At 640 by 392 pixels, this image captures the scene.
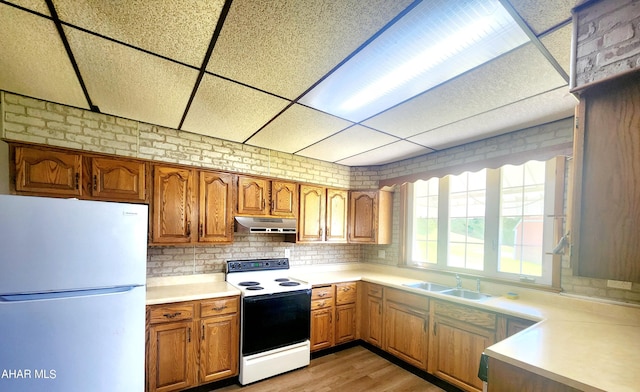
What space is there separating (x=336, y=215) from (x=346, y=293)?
1036mm

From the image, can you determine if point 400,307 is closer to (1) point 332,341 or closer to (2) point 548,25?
(1) point 332,341

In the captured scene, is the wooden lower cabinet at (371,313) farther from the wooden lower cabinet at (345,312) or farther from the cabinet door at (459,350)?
the cabinet door at (459,350)

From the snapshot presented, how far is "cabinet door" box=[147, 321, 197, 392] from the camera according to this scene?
221 cm

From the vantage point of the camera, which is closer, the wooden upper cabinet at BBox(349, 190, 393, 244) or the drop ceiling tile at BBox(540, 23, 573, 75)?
the drop ceiling tile at BBox(540, 23, 573, 75)

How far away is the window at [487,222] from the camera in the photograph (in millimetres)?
2486

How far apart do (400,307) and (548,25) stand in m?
2.69

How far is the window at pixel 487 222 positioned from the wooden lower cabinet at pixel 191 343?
7.81 ft

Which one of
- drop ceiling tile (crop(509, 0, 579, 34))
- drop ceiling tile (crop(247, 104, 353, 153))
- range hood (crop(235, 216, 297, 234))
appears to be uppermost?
drop ceiling tile (crop(509, 0, 579, 34))

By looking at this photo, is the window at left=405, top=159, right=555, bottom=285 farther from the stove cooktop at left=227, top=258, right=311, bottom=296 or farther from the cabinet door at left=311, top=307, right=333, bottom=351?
the stove cooktop at left=227, top=258, right=311, bottom=296

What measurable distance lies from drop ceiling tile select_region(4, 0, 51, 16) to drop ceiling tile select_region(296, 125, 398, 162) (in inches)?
79.2

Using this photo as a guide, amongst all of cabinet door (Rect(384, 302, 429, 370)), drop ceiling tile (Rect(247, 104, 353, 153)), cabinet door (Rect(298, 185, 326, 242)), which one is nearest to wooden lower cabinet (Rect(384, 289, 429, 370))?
cabinet door (Rect(384, 302, 429, 370))

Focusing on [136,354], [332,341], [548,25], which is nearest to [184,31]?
[548,25]

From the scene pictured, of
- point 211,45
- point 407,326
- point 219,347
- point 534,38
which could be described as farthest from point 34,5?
point 407,326

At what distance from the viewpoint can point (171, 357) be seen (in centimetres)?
229
